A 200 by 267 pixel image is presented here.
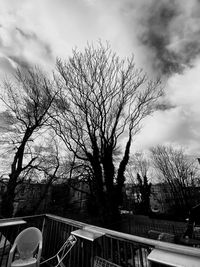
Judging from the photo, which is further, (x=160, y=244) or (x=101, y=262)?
(x=101, y=262)

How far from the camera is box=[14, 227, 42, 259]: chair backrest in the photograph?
254 centimetres

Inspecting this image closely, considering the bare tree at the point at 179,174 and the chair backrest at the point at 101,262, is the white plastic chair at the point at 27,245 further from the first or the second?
the bare tree at the point at 179,174

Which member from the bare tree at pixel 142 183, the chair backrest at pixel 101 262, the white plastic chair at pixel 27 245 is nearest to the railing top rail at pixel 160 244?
the chair backrest at pixel 101 262

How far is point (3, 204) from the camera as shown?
907cm

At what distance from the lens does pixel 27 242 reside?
260cm

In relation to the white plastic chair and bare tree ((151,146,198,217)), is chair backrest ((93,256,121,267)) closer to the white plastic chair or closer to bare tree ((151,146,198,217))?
the white plastic chair

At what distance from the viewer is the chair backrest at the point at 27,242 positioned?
2.54m

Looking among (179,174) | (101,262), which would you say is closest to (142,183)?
(179,174)

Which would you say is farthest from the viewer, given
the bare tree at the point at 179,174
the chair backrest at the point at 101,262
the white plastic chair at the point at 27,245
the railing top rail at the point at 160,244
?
the bare tree at the point at 179,174

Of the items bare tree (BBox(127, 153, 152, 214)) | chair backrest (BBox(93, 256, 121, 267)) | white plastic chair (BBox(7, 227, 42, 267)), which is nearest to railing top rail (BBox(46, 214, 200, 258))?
chair backrest (BBox(93, 256, 121, 267))

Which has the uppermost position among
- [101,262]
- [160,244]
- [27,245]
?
[160,244]

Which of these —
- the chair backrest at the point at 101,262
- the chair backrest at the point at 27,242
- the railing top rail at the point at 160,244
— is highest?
the railing top rail at the point at 160,244

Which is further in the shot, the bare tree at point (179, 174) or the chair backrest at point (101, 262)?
the bare tree at point (179, 174)

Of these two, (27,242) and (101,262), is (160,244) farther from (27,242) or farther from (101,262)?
(27,242)
